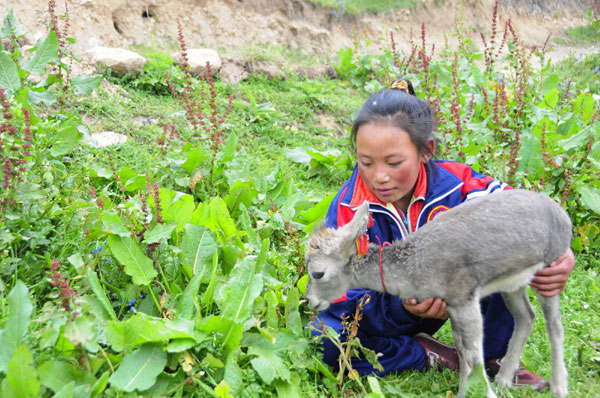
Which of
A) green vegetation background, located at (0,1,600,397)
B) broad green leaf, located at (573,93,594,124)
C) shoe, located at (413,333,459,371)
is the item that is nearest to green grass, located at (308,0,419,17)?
green vegetation background, located at (0,1,600,397)

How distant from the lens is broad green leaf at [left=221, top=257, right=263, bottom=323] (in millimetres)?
3505

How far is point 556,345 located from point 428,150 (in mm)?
1521

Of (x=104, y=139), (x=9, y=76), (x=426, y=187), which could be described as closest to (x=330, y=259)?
(x=426, y=187)

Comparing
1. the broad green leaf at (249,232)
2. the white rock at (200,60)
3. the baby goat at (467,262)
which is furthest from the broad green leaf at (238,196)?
the white rock at (200,60)

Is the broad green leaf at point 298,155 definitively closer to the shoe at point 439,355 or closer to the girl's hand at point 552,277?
the shoe at point 439,355

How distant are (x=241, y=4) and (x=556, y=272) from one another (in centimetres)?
941

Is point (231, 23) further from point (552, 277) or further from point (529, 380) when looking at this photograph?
point (529, 380)

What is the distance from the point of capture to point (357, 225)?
136 inches

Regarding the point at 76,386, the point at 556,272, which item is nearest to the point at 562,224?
the point at 556,272

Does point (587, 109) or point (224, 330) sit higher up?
point (587, 109)

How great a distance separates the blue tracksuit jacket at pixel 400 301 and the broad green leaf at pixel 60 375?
158 centimetres

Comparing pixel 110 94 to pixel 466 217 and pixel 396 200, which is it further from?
pixel 466 217

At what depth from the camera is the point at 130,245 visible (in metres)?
3.69

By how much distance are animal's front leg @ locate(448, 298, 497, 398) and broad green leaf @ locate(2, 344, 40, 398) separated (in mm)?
2290
